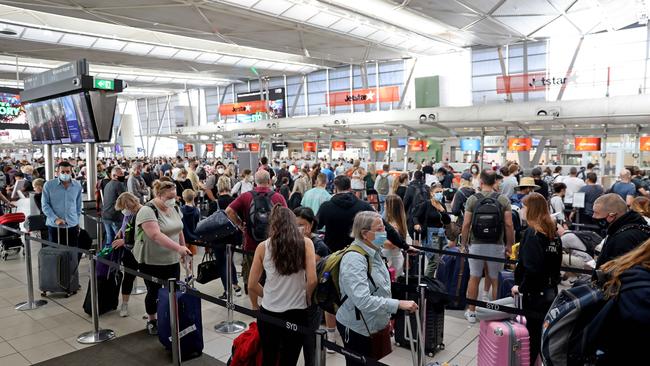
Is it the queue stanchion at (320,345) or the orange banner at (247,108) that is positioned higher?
the orange banner at (247,108)

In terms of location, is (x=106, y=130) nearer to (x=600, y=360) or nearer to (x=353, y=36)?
(x=600, y=360)

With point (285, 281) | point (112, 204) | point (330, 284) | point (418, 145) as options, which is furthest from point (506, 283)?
point (418, 145)

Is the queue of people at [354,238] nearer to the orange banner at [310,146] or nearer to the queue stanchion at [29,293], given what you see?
the queue stanchion at [29,293]

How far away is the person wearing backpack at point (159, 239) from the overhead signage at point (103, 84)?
4833 millimetres

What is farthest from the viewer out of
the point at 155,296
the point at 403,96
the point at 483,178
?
the point at 403,96

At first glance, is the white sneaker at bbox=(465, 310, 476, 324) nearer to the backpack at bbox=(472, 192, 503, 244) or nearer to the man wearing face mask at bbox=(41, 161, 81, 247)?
the backpack at bbox=(472, 192, 503, 244)

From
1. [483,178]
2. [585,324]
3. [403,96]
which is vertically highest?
[403,96]

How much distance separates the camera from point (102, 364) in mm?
4379

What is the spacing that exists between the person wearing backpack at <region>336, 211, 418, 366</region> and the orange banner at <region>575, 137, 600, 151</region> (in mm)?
16235

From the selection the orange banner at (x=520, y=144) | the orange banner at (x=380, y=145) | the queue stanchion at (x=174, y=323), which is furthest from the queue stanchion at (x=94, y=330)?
the orange banner at (x=380, y=145)

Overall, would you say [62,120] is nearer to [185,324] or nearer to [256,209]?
[256,209]

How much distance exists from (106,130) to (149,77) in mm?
26990

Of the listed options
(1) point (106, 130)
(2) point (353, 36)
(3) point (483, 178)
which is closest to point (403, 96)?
(2) point (353, 36)

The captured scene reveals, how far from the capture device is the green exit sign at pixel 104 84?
28.2ft
